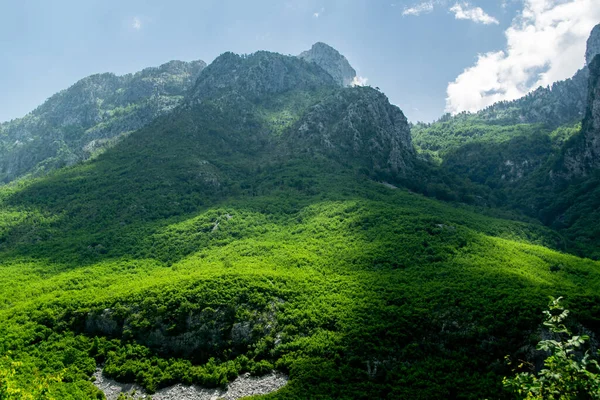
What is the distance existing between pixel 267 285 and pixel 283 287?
270 centimetres

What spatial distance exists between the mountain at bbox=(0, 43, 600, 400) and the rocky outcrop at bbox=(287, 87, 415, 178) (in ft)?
78.7

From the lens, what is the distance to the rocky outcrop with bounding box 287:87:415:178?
6314 inches

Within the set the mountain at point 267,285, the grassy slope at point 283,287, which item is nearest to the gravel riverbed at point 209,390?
the mountain at point 267,285

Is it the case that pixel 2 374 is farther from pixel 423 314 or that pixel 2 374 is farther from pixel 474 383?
pixel 423 314

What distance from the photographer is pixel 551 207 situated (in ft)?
482

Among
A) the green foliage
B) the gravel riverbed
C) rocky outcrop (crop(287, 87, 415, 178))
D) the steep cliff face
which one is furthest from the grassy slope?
the steep cliff face

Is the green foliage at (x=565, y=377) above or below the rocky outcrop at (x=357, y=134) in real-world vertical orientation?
below

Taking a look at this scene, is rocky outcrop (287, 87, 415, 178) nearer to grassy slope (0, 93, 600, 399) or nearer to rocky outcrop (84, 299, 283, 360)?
grassy slope (0, 93, 600, 399)

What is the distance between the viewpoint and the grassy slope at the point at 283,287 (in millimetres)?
47375

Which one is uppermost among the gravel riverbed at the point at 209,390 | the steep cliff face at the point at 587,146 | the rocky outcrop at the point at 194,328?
the steep cliff face at the point at 587,146

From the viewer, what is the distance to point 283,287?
62500 mm

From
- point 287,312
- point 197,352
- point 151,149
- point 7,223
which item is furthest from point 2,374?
point 151,149

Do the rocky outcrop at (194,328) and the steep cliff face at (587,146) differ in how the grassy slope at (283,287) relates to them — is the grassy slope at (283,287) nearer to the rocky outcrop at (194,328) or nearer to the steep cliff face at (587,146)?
the rocky outcrop at (194,328)

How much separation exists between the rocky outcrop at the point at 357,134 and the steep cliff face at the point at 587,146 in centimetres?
6215
